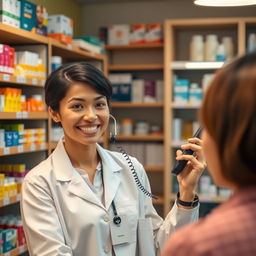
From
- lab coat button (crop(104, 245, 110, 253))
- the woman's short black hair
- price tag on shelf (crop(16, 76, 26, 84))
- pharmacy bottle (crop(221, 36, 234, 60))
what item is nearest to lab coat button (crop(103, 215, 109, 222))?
lab coat button (crop(104, 245, 110, 253))

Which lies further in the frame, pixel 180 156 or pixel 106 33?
pixel 106 33

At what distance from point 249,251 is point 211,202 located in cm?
454

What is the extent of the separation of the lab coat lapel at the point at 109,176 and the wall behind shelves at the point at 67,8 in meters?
3.01

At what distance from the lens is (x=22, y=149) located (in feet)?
11.5

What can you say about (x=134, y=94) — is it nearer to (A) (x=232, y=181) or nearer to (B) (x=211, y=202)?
(B) (x=211, y=202)

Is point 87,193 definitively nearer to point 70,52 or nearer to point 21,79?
point 21,79

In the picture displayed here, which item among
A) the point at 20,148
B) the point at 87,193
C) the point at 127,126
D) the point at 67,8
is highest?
the point at 67,8

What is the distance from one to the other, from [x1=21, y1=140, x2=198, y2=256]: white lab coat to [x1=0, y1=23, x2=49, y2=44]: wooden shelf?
4.95 feet

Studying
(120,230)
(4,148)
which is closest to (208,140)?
(120,230)

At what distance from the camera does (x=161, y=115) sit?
586 centimetres

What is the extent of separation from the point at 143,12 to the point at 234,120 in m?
5.20

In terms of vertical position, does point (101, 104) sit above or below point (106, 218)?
above

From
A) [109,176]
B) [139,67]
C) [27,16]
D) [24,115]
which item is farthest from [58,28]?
[109,176]

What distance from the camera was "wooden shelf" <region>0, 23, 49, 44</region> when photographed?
3.33m
